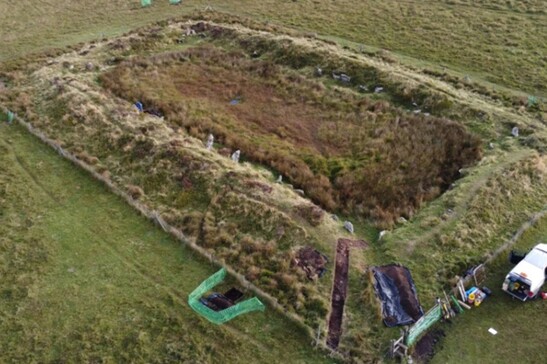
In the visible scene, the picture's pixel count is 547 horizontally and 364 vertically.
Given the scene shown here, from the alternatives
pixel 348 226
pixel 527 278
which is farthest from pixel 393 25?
pixel 527 278

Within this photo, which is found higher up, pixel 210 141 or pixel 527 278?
pixel 527 278

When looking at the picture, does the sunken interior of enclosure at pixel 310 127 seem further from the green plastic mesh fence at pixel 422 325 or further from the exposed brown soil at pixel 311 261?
the green plastic mesh fence at pixel 422 325

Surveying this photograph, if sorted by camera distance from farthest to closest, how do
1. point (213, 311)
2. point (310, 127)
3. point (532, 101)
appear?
point (532, 101) < point (310, 127) < point (213, 311)

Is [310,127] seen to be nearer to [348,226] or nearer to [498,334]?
[348,226]

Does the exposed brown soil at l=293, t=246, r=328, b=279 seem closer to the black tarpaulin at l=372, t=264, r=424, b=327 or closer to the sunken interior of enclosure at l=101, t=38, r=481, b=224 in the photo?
the black tarpaulin at l=372, t=264, r=424, b=327

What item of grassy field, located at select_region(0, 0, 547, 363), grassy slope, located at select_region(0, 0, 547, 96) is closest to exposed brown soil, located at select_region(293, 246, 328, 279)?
grassy field, located at select_region(0, 0, 547, 363)

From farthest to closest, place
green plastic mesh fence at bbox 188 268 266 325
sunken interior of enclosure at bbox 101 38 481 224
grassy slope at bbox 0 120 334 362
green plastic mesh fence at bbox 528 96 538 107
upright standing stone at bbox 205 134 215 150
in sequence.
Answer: green plastic mesh fence at bbox 528 96 538 107 < upright standing stone at bbox 205 134 215 150 < sunken interior of enclosure at bbox 101 38 481 224 < green plastic mesh fence at bbox 188 268 266 325 < grassy slope at bbox 0 120 334 362

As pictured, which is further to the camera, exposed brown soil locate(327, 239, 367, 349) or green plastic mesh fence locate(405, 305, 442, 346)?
exposed brown soil locate(327, 239, 367, 349)
